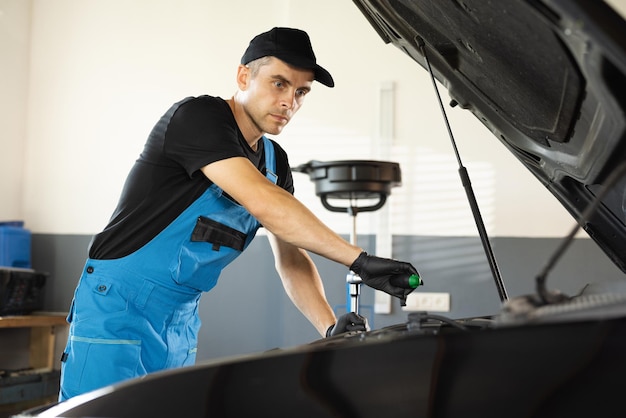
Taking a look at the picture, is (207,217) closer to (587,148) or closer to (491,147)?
(587,148)

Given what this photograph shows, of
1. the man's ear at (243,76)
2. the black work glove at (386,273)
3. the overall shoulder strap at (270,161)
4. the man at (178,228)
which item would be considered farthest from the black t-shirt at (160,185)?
the black work glove at (386,273)

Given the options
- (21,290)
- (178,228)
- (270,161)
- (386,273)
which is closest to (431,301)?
(270,161)

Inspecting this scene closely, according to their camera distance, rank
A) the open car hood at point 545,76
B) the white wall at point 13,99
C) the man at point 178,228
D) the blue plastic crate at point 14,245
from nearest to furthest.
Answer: the open car hood at point 545,76 → the man at point 178,228 → the blue plastic crate at point 14,245 → the white wall at point 13,99

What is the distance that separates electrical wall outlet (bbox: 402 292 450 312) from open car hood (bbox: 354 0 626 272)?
253 centimetres

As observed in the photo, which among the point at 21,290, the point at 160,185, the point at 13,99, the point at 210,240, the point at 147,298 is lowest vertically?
the point at 21,290

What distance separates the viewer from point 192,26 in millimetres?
4414

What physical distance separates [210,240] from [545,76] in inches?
40.7

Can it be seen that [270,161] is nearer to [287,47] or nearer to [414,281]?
[287,47]

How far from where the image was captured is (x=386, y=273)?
1408mm

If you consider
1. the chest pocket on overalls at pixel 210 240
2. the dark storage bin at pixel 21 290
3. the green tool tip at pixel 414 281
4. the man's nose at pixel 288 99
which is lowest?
the dark storage bin at pixel 21 290

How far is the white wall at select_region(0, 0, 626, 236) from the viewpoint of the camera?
4.02m

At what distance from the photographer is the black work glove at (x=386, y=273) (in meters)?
1.40

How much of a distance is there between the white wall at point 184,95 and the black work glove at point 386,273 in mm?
2640

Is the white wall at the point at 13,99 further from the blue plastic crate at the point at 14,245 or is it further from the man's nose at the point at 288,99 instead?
the man's nose at the point at 288,99
